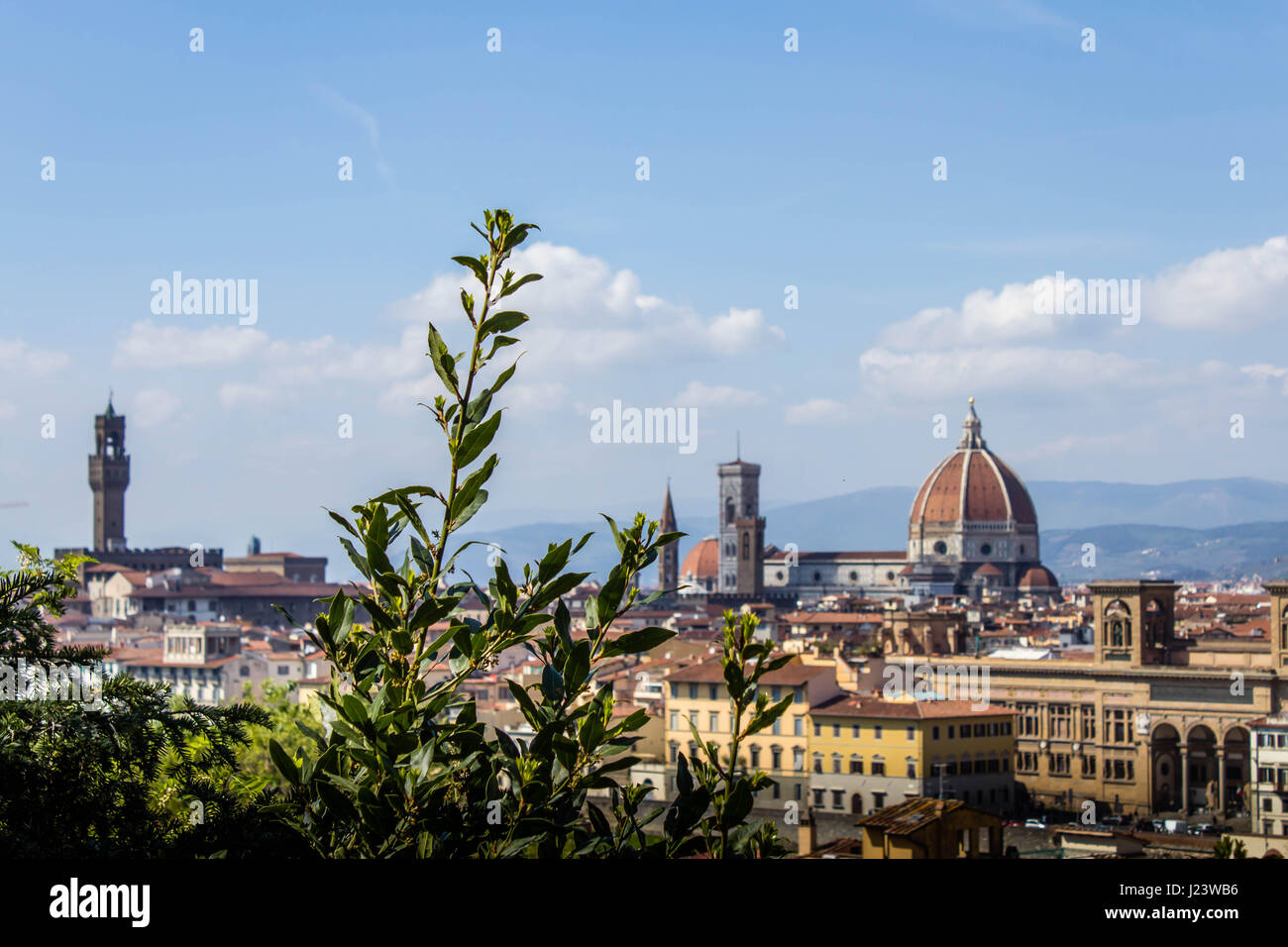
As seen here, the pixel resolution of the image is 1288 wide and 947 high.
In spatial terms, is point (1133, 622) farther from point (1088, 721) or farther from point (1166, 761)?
point (1166, 761)

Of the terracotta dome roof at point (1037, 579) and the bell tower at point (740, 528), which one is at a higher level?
the bell tower at point (740, 528)

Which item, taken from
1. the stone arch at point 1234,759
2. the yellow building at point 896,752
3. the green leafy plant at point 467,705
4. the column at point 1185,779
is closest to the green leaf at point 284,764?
the green leafy plant at point 467,705

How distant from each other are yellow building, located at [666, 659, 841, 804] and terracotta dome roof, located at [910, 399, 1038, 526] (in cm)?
7906

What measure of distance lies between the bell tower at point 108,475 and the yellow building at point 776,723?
78779mm

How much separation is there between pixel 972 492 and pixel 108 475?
60635mm

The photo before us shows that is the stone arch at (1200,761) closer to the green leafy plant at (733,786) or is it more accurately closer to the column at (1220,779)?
the column at (1220,779)

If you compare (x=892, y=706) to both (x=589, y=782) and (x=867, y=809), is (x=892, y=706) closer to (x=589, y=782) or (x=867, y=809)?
(x=867, y=809)

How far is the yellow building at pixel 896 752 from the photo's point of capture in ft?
118

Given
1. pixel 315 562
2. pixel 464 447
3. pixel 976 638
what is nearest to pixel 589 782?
pixel 464 447

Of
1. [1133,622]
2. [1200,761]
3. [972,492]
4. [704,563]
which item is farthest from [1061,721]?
[704,563]

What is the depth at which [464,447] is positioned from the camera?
254 cm
